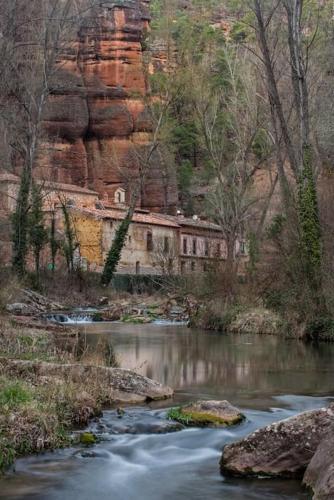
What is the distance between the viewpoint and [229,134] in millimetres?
58188

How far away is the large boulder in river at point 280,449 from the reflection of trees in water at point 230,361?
203 inches

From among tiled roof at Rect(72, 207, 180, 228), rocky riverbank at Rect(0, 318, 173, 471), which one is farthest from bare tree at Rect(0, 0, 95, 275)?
rocky riverbank at Rect(0, 318, 173, 471)

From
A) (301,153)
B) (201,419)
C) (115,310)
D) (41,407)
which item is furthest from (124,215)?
(41,407)

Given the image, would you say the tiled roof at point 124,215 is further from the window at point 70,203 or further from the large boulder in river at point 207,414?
the large boulder in river at point 207,414

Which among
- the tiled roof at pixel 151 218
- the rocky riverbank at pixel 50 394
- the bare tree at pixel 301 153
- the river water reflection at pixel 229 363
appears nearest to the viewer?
the rocky riverbank at pixel 50 394

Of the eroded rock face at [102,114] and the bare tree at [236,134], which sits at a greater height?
the eroded rock face at [102,114]

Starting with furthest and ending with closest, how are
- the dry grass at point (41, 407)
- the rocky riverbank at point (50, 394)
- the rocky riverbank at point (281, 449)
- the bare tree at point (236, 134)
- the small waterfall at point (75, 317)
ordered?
the bare tree at point (236, 134), the small waterfall at point (75, 317), the rocky riverbank at point (50, 394), the dry grass at point (41, 407), the rocky riverbank at point (281, 449)

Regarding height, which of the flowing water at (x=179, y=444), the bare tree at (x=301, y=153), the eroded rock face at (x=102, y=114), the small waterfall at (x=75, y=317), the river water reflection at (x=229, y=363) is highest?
the eroded rock face at (x=102, y=114)

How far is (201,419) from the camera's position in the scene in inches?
386

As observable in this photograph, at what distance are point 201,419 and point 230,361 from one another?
7.74 m

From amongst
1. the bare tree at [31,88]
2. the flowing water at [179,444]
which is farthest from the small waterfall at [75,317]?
the flowing water at [179,444]

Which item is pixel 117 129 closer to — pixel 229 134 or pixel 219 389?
pixel 229 134

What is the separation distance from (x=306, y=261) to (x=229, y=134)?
35860mm

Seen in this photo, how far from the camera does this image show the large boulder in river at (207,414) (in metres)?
9.77
